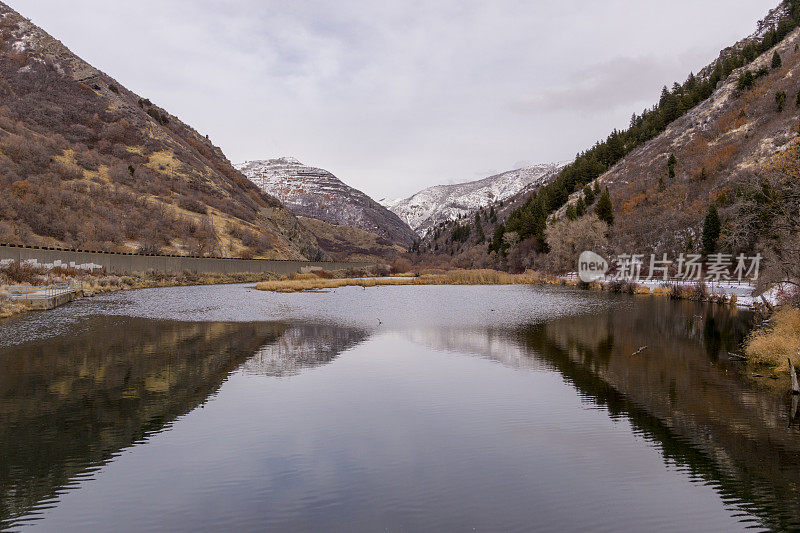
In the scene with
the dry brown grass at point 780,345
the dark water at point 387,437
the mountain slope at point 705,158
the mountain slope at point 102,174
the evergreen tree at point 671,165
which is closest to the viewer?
the dark water at point 387,437

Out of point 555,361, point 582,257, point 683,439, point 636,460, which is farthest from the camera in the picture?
point 582,257

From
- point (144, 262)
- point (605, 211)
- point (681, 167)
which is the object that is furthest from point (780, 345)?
point (681, 167)

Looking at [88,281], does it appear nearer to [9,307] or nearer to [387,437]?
[9,307]

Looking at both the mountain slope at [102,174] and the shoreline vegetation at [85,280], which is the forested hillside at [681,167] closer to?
the shoreline vegetation at [85,280]

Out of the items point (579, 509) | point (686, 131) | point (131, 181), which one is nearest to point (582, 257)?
point (686, 131)

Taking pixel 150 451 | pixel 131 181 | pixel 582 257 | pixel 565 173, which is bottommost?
pixel 150 451

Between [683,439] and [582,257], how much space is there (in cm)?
7399

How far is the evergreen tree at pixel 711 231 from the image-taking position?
7150 cm

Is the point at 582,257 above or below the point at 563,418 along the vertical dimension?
above

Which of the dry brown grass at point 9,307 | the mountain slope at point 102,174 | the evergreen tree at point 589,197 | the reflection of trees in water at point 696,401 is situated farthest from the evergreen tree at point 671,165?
the dry brown grass at point 9,307

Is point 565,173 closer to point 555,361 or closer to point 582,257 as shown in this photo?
point 582,257

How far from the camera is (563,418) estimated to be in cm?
1354

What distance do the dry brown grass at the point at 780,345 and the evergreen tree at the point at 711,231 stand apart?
186ft

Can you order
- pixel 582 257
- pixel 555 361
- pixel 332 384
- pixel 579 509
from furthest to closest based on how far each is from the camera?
1. pixel 582 257
2. pixel 555 361
3. pixel 332 384
4. pixel 579 509
